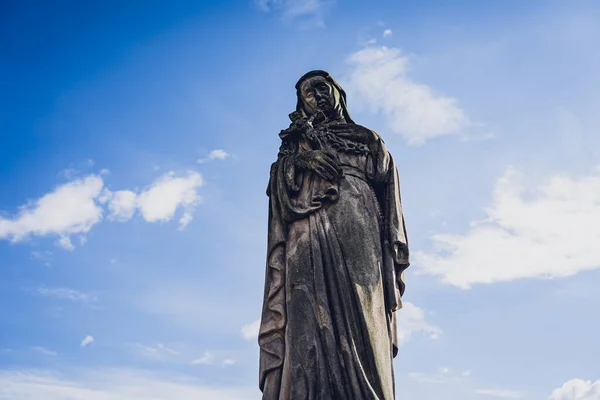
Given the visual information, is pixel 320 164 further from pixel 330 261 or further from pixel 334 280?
pixel 334 280

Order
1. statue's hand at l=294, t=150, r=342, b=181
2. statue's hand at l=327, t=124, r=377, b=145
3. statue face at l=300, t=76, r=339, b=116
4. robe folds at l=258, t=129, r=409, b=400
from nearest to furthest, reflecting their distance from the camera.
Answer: robe folds at l=258, t=129, r=409, b=400, statue's hand at l=294, t=150, r=342, b=181, statue's hand at l=327, t=124, r=377, b=145, statue face at l=300, t=76, r=339, b=116

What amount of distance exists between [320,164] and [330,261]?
57.4 inches

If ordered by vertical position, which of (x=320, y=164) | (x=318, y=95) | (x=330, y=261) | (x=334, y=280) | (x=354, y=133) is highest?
(x=318, y=95)

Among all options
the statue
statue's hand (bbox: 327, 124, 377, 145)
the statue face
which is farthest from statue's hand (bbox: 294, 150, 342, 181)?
the statue face

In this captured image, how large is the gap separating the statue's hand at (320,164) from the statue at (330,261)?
0.05 feet

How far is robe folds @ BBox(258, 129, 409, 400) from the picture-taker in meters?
8.79

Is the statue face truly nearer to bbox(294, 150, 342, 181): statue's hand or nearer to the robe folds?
the robe folds

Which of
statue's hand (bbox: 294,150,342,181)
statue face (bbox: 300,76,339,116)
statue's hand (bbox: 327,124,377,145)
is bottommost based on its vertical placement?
statue's hand (bbox: 294,150,342,181)

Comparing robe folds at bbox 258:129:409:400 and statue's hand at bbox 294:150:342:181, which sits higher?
statue's hand at bbox 294:150:342:181

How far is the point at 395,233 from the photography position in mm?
9844

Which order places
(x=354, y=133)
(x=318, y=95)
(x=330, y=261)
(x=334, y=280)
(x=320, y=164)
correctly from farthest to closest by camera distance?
(x=318, y=95) → (x=354, y=133) → (x=320, y=164) → (x=330, y=261) → (x=334, y=280)

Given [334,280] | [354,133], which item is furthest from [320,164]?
[334,280]

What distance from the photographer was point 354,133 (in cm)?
1057

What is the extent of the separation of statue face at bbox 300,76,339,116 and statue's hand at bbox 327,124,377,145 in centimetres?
36
